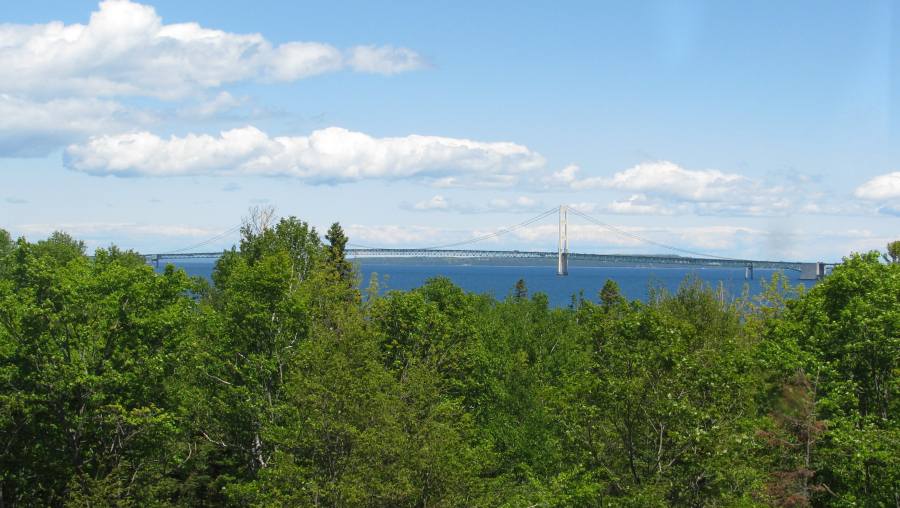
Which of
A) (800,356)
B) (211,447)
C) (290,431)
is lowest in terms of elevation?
(211,447)

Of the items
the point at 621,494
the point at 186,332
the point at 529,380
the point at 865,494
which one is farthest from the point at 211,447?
the point at 865,494

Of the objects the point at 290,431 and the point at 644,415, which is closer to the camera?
the point at 644,415

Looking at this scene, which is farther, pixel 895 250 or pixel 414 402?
pixel 895 250

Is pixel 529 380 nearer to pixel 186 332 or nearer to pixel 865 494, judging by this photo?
pixel 186 332

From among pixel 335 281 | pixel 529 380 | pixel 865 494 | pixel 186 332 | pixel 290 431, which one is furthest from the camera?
pixel 335 281

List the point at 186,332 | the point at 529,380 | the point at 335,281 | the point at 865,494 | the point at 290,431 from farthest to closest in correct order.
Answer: the point at 335,281
the point at 529,380
the point at 186,332
the point at 290,431
the point at 865,494

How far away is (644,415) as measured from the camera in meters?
24.7

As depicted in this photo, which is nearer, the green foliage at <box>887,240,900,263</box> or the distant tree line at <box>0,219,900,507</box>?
the distant tree line at <box>0,219,900,507</box>

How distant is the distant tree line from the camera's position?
24.8 metres

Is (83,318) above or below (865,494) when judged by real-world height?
above

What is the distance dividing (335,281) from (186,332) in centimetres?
1436

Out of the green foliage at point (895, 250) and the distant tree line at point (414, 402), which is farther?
the green foliage at point (895, 250)

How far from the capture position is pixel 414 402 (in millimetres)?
29203

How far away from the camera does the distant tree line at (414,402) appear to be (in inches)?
977
